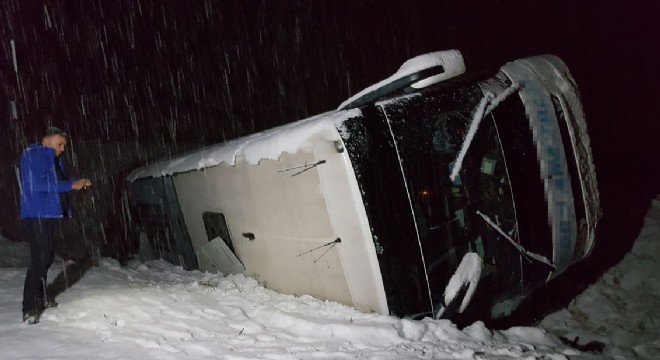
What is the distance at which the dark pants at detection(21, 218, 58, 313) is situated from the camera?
3.61 metres

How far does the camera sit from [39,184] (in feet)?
11.9

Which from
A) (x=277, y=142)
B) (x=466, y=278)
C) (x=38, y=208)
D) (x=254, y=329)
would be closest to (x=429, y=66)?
(x=277, y=142)

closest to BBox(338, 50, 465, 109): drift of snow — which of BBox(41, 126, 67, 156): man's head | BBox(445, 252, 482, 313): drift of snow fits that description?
BBox(445, 252, 482, 313): drift of snow

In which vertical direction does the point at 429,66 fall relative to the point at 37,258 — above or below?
above

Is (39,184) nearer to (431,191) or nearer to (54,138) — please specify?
(54,138)

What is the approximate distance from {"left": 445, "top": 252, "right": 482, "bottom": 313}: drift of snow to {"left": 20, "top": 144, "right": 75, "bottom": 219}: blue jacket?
3570 millimetres

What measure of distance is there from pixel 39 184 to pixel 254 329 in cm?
Result: 235

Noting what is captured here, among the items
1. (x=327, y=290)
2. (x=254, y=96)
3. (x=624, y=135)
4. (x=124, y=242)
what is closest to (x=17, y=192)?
Answer: (x=124, y=242)

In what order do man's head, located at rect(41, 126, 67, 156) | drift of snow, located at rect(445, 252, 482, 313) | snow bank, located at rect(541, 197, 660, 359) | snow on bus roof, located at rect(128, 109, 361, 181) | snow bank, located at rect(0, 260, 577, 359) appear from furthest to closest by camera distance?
snow bank, located at rect(541, 197, 660, 359) → man's head, located at rect(41, 126, 67, 156) → drift of snow, located at rect(445, 252, 482, 313) → snow on bus roof, located at rect(128, 109, 361, 181) → snow bank, located at rect(0, 260, 577, 359)

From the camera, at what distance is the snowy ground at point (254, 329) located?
3.10 meters

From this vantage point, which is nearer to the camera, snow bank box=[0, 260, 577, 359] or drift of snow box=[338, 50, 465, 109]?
snow bank box=[0, 260, 577, 359]

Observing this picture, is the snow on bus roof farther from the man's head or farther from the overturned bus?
the man's head

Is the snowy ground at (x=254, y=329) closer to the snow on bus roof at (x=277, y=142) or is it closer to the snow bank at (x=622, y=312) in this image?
the snow bank at (x=622, y=312)

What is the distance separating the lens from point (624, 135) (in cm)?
1388
